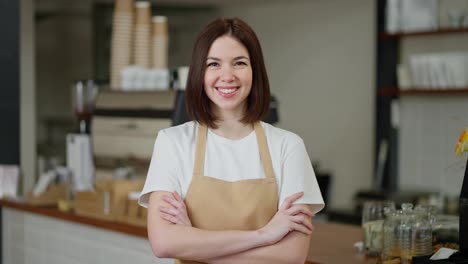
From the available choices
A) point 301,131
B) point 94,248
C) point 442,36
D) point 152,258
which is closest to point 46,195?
point 94,248

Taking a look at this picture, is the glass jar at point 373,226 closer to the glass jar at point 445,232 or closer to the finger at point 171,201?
the glass jar at point 445,232

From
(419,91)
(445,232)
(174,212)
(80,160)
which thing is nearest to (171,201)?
(174,212)

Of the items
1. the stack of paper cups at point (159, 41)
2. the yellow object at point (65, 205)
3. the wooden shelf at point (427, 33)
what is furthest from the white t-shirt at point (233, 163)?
the wooden shelf at point (427, 33)

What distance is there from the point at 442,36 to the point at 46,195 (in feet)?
11.1

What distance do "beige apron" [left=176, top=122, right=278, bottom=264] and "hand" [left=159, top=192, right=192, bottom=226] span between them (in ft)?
0.15

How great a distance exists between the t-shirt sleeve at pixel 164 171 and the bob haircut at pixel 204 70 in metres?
0.12

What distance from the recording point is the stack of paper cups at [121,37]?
531 centimetres

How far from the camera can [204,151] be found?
2.06 meters

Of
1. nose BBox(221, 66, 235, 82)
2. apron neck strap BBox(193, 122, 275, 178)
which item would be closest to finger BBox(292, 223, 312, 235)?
apron neck strap BBox(193, 122, 275, 178)

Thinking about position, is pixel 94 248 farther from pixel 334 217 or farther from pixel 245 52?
pixel 334 217

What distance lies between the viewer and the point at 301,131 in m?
7.69

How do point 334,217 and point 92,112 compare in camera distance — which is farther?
point 334,217

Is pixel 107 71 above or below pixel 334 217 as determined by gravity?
above

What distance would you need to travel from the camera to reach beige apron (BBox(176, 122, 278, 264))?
6.64ft
